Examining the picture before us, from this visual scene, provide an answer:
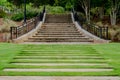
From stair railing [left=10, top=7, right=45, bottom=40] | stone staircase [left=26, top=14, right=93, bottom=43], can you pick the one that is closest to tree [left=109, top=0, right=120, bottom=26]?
stair railing [left=10, top=7, right=45, bottom=40]

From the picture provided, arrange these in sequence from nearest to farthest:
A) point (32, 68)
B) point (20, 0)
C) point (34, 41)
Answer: point (32, 68), point (34, 41), point (20, 0)

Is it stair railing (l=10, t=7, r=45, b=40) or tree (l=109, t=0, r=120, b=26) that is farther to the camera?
tree (l=109, t=0, r=120, b=26)

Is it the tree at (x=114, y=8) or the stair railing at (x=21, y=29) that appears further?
the tree at (x=114, y=8)

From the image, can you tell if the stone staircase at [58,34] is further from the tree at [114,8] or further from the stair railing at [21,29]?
the tree at [114,8]

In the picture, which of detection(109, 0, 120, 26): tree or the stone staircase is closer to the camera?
the stone staircase

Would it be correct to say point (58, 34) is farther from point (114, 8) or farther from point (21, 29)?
point (114, 8)

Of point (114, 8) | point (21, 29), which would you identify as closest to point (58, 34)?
point (21, 29)

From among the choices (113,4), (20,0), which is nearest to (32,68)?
(113,4)

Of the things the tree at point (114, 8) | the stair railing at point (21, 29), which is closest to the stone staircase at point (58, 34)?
the stair railing at point (21, 29)

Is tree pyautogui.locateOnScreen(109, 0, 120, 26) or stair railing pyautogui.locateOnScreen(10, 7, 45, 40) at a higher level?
tree pyautogui.locateOnScreen(109, 0, 120, 26)

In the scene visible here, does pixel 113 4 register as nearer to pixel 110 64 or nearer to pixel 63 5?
pixel 63 5

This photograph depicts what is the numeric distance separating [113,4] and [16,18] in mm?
12283

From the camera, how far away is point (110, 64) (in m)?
11.4

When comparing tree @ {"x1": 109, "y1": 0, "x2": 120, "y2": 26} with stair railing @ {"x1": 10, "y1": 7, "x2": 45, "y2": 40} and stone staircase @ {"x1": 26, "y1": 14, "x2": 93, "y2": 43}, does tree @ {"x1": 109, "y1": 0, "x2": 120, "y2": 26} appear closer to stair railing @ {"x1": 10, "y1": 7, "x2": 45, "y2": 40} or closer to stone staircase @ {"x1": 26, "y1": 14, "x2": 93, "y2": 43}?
stair railing @ {"x1": 10, "y1": 7, "x2": 45, "y2": 40}
